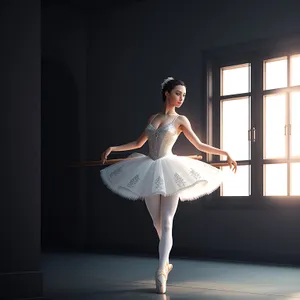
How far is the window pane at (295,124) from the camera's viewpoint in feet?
18.4

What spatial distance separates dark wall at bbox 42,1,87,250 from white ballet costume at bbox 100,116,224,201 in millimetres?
3243

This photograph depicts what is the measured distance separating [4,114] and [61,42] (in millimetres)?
4026

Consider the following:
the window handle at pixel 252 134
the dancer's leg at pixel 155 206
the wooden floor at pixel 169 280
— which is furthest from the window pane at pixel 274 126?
the dancer's leg at pixel 155 206

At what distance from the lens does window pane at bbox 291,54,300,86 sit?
5.64 meters

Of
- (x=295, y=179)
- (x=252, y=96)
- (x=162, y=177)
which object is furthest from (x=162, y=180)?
(x=252, y=96)

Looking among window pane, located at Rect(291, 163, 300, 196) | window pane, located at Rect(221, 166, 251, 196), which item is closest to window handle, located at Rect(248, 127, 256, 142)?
window pane, located at Rect(221, 166, 251, 196)

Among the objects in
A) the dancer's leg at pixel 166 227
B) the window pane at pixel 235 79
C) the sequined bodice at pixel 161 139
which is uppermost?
the window pane at pixel 235 79

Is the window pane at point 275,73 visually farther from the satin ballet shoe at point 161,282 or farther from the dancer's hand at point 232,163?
the satin ballet shoe at point 161,282

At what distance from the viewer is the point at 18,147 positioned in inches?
140

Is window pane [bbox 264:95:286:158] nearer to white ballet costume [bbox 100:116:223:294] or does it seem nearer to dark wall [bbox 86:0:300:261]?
Result: dark wall [bbox 86:0:300:261]

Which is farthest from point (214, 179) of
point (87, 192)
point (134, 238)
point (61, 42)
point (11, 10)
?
point (61, 42)

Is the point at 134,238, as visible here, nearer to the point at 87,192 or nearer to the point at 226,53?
the point at 87,192

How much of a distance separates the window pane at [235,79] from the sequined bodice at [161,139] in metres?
2.09

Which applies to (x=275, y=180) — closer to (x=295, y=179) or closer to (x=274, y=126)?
(x=295, y=179)
